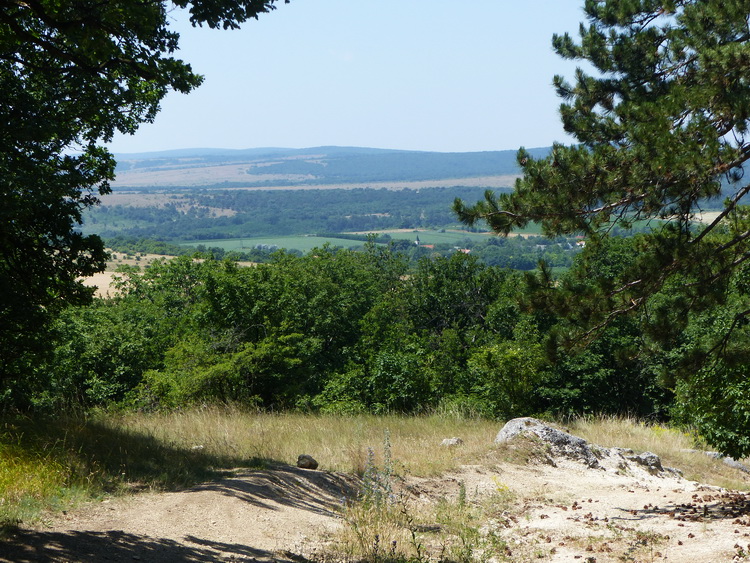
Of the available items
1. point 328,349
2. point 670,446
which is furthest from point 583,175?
point 328,349

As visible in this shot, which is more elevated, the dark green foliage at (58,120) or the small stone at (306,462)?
the dark green foliage at (58,120)

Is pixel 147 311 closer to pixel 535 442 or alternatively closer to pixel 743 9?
pixel 535 442

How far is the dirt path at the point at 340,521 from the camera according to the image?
6234 millimetres

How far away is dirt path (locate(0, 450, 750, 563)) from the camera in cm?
623

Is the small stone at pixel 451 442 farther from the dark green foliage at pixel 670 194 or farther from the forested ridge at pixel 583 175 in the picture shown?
the dark green foliage at pixel 670 194

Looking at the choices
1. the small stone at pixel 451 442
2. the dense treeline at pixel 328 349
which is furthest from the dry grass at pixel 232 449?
the dense treeline at pixel 328 349

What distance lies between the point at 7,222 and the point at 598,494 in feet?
29.3

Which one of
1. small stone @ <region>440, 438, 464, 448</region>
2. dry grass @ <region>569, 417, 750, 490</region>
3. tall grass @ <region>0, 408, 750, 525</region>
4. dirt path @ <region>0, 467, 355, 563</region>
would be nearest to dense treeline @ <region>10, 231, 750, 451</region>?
dry grass @ <region>569, 417, 750, 490</region>

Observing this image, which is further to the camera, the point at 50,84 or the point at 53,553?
the point at 50,84

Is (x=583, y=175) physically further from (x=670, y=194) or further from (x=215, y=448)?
(x=215, y=448)

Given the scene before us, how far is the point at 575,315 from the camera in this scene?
9.84 m

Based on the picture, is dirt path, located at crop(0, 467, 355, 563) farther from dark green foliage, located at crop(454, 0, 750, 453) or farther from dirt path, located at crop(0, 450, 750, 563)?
dark green foliage, located at crop(454, 0, 750, 453)

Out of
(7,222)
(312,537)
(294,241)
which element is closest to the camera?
(312,537)

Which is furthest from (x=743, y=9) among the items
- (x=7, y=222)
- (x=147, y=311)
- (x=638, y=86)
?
(x=147, y=311)
